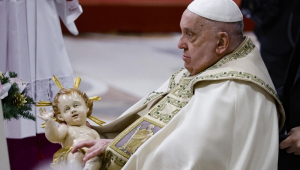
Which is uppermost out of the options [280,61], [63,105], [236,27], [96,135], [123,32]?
[236,27]

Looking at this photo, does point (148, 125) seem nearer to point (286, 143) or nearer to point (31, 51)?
point (286, 143)

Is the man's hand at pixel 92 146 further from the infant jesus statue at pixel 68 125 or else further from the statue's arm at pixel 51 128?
the statue's arm at pixel 51 128

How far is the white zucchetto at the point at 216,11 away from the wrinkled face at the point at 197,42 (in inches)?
1.2

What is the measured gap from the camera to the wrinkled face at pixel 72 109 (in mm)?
2477

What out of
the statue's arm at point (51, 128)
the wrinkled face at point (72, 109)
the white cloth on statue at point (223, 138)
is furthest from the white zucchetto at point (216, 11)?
the statue's arm at point (51, 128)

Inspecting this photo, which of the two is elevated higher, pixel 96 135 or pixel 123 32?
pixel 96 135

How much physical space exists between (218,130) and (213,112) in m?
0.09

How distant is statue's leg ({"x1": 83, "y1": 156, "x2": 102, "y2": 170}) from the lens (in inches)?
88.0

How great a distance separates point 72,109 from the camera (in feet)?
8.13

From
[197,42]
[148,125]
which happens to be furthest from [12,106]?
[197,42]

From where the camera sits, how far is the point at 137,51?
25.0 ft

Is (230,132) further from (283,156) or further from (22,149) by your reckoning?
(22,149)

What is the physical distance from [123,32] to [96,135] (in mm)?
6487

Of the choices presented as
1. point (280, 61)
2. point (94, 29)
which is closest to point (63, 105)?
point (280, 61)
